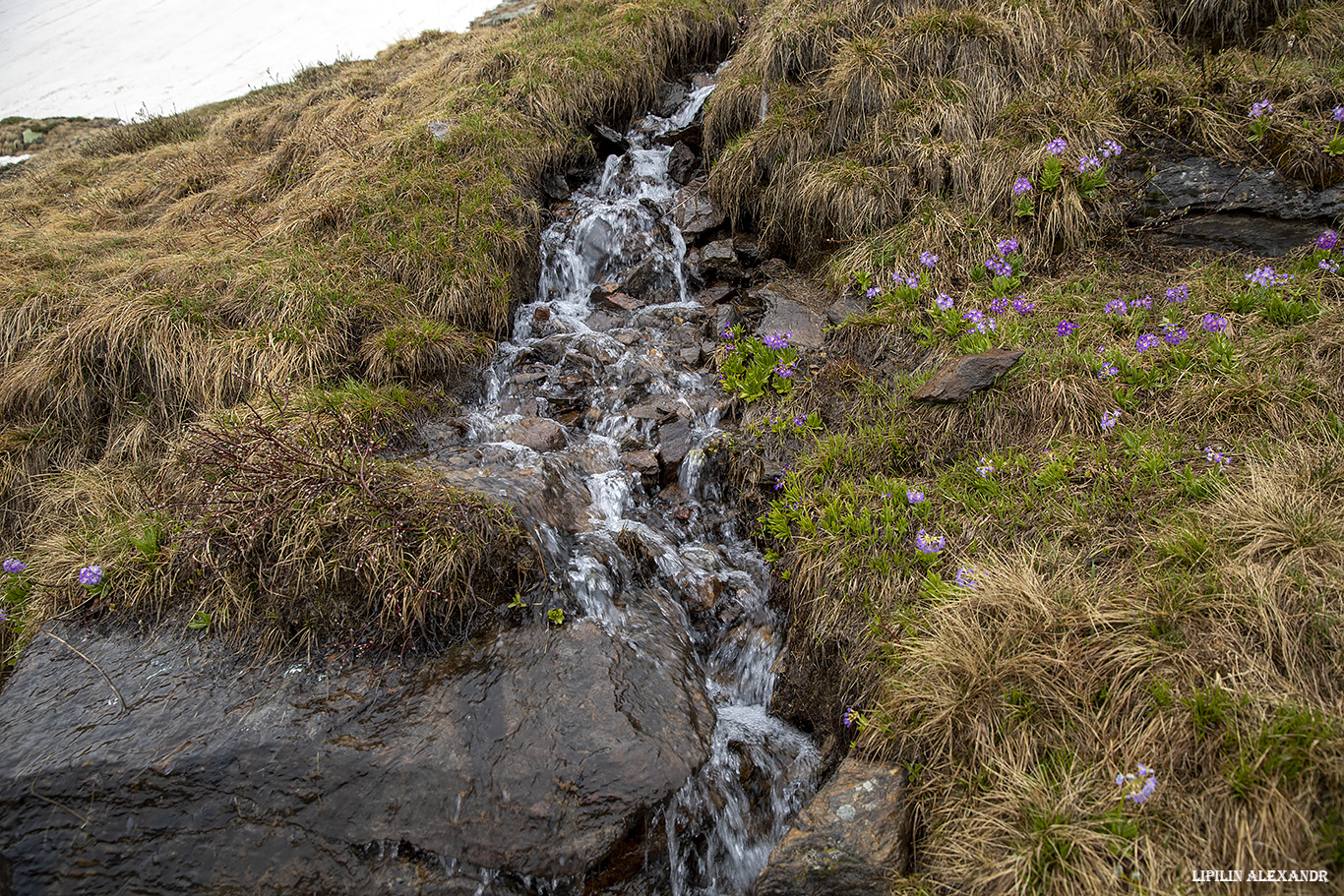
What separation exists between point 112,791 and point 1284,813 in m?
4.93

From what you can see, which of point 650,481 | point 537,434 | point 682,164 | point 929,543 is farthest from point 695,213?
point 929,543

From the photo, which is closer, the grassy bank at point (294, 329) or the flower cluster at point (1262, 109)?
the grassy bank at point (294, 329)

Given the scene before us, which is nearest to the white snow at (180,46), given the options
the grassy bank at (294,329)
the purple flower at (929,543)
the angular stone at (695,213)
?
the grassy bank at (294,329)

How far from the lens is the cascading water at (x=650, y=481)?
341 cm

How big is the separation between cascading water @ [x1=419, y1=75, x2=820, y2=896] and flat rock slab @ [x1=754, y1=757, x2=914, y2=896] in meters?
0.54

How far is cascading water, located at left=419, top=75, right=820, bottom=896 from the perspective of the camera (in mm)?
3410

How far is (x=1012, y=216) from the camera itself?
17.4 feet

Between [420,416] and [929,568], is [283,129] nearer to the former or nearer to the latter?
[420,416]

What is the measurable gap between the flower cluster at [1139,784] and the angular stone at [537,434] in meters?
4.12

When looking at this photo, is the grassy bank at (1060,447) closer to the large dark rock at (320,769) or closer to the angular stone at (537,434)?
the large dark rock at (320,769)

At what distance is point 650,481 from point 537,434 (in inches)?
42.2

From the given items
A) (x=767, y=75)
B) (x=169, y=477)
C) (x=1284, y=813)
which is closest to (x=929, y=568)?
(x=1284, y=813)

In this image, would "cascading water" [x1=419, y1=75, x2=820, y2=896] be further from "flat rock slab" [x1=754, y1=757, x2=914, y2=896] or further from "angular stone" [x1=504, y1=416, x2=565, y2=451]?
Answer: "flat rock slab" [x1=754, y1=757, x2=914, y2=896]

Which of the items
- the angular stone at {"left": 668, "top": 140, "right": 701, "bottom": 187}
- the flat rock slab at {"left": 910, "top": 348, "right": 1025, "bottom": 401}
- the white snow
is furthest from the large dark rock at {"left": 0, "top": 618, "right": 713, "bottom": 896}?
the white snow
